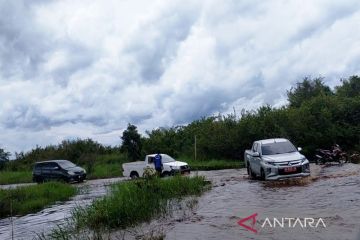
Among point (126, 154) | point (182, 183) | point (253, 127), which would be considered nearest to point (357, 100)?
point (253, 127)

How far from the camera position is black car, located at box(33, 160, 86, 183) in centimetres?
3491

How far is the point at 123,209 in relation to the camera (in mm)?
11852

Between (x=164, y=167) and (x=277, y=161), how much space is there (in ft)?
41.4

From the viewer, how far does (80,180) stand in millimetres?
35438

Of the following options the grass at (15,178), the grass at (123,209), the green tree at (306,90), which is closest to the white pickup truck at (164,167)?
the grass at (123,209)

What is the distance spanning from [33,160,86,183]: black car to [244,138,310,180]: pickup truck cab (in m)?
18.1

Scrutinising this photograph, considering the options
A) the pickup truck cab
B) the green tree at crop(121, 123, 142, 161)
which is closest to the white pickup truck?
the pickup truck cab

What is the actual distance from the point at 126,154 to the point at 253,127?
592 inches

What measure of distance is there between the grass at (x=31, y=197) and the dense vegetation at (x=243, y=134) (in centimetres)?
1441

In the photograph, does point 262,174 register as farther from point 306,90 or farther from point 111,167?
point 306,90

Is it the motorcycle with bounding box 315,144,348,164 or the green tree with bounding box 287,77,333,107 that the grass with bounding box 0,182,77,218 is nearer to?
the motorcycle with bounding box 315,144,348,164

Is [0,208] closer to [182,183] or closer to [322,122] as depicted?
[182,183]

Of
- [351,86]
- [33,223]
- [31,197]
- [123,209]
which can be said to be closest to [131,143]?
[31,197]

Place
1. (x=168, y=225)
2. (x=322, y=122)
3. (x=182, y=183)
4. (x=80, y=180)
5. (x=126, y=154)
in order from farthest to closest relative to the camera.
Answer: (x=126, y=154) → (x=322, y=122) → (x=80, y=180) → (x=182, y=183) → (x=168, y=225)
